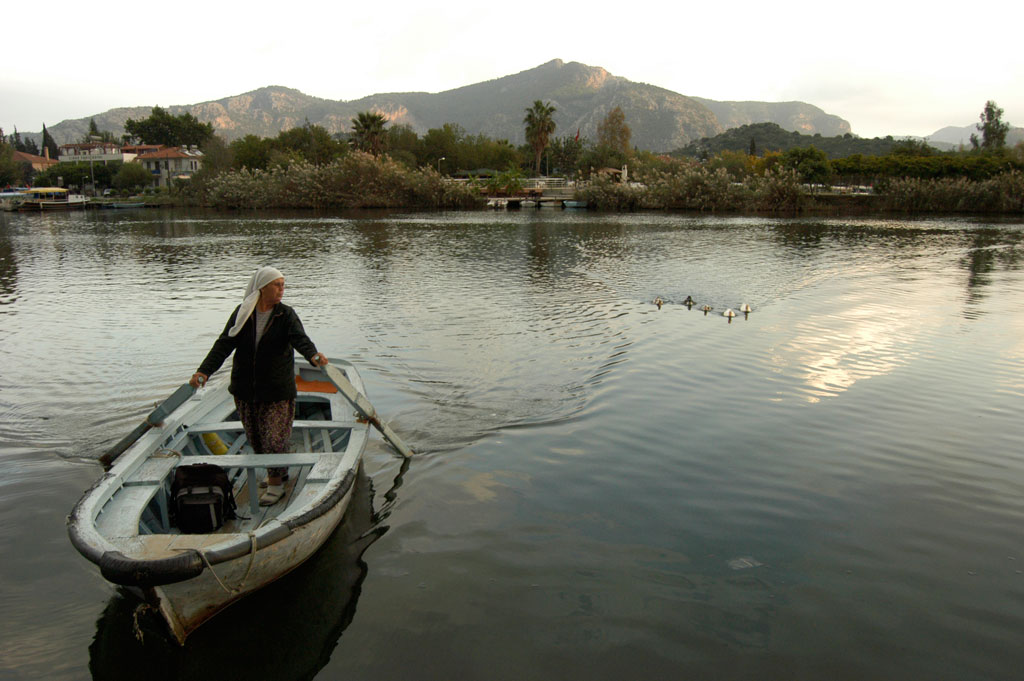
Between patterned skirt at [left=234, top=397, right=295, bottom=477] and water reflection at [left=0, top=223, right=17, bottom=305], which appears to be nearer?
patterned skirt at [left=234, top=397, right=295, bottom=477]

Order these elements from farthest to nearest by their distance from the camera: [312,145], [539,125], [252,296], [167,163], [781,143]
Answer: [781,143], [167,163], [539,125], [312,145], [252,296]

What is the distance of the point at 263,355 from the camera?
20.0 ft

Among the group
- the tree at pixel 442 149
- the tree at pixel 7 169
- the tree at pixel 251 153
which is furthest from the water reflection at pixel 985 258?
the tree at pixel 7 169

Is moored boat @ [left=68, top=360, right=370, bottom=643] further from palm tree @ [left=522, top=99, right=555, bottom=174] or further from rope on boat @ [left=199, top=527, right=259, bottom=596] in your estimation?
palm tree @ [left=522, top=99, right=555, bottom=174]

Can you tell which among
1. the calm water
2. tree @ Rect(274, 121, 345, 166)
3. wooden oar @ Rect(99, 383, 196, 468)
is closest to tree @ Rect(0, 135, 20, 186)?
tree @ Rect(274, 121, 345, 166)

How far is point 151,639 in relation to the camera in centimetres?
489

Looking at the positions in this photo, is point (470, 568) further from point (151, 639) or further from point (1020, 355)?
point (1020, 355)

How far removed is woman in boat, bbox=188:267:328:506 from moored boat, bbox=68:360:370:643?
0.33 meters

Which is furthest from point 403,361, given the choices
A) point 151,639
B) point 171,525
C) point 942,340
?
point 942,340

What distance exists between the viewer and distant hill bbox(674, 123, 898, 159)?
162 meters

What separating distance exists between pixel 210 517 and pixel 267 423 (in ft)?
3.79

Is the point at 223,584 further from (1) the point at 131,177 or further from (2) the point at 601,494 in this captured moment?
(1) the point at 131,177

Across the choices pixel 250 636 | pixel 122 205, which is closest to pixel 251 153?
pixel 122 205

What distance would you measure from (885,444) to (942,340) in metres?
7.19
